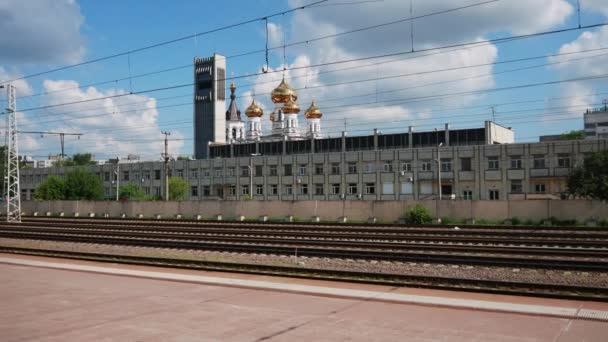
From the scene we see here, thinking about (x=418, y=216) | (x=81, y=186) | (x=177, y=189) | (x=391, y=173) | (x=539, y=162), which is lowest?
(x=418, y=216)

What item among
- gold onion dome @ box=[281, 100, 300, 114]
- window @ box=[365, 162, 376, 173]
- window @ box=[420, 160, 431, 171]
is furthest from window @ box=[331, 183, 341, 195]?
gold onion dome @ box=[281, 100, 300, 114]

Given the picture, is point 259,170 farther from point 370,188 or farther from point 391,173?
point 391,173

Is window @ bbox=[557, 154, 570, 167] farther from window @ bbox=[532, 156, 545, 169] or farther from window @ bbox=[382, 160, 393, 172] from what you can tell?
window @ bbox=[382, 160, 393, 172]

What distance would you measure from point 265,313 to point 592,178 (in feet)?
128

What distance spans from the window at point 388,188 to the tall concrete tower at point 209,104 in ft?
280

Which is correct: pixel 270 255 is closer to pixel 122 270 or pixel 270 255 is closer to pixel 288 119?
pixel 122 270

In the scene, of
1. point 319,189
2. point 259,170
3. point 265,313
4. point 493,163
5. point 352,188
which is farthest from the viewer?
point 259,170

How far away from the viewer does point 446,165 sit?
198ft

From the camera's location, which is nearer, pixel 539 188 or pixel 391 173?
pixel 539 188

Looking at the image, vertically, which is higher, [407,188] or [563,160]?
[563,160]

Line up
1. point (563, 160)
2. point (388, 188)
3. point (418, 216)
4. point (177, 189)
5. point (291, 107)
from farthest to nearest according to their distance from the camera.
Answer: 1. point (291, 107)
2. point (177, 189)
3. point (388, 188)
4. point (563, 160)
5. point (418, 216)

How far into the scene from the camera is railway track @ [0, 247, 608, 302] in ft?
39.3

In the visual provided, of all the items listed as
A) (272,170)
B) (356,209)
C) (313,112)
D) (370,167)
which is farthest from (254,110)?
(356,209)

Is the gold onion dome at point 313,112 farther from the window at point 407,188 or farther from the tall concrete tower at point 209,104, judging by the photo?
the tall concrete tower at point 209,104
